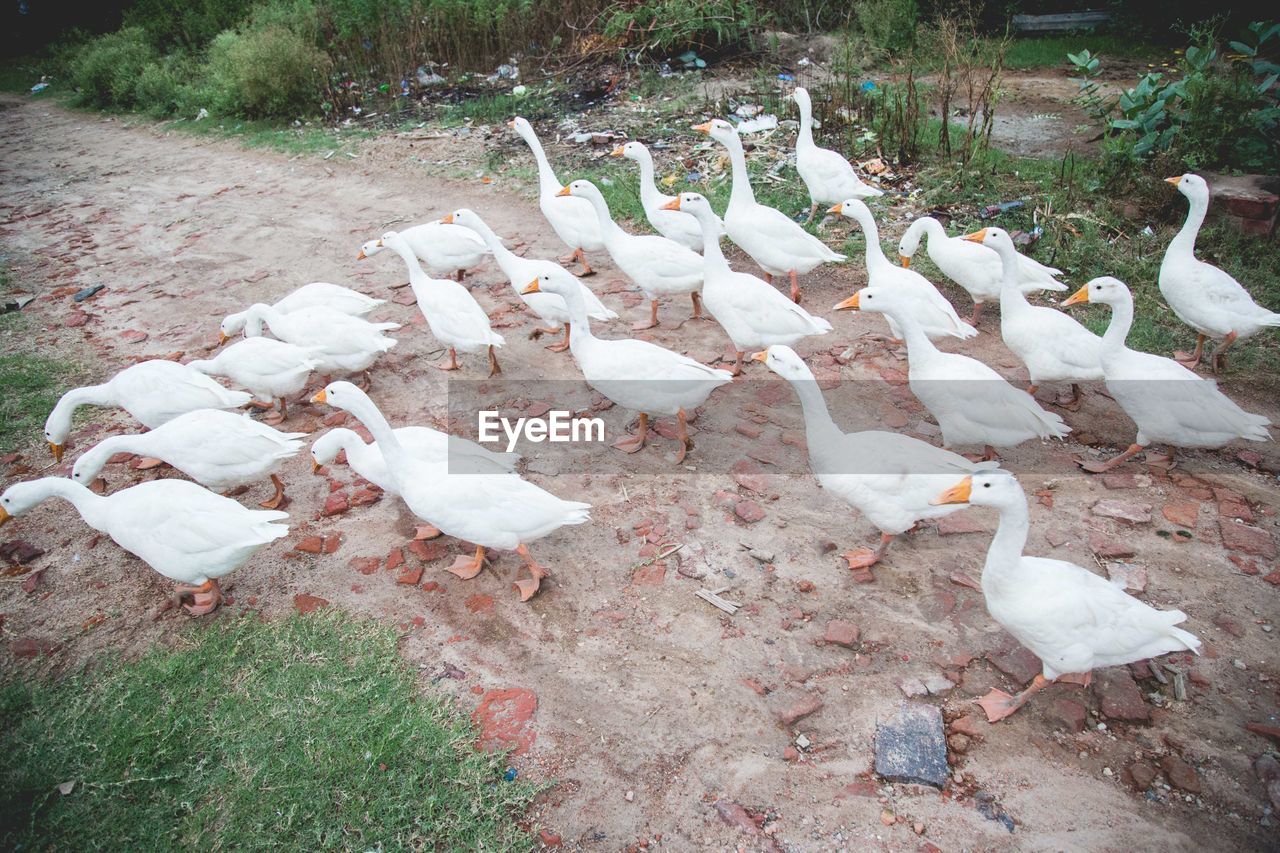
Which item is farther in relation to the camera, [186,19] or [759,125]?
[186,19]

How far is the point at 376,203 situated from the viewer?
8945 millimetres

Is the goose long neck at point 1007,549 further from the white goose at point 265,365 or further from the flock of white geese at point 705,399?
the white goose at point 265,365

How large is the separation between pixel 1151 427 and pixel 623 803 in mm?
3699

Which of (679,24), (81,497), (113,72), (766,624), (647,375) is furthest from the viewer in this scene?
(113,72)

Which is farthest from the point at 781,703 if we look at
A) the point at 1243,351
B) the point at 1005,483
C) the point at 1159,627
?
the point at 1243,351

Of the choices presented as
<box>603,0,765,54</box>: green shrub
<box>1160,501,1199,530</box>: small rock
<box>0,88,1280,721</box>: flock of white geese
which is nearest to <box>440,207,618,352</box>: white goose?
<box>0,88,1280,721</box>: flock of white geese

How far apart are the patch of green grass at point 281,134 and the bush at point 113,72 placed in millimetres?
2630

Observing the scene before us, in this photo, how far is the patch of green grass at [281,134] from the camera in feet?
35.6

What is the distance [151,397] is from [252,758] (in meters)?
2.84

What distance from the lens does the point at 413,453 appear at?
4.28m

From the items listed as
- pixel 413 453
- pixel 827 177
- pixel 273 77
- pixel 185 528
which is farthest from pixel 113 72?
pixel 413 453

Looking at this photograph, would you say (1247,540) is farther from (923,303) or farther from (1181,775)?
(923,303)

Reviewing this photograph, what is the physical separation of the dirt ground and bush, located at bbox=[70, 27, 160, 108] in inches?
434

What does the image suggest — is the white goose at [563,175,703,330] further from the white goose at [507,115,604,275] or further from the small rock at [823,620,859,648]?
the small rock at [823,620,859,648]
